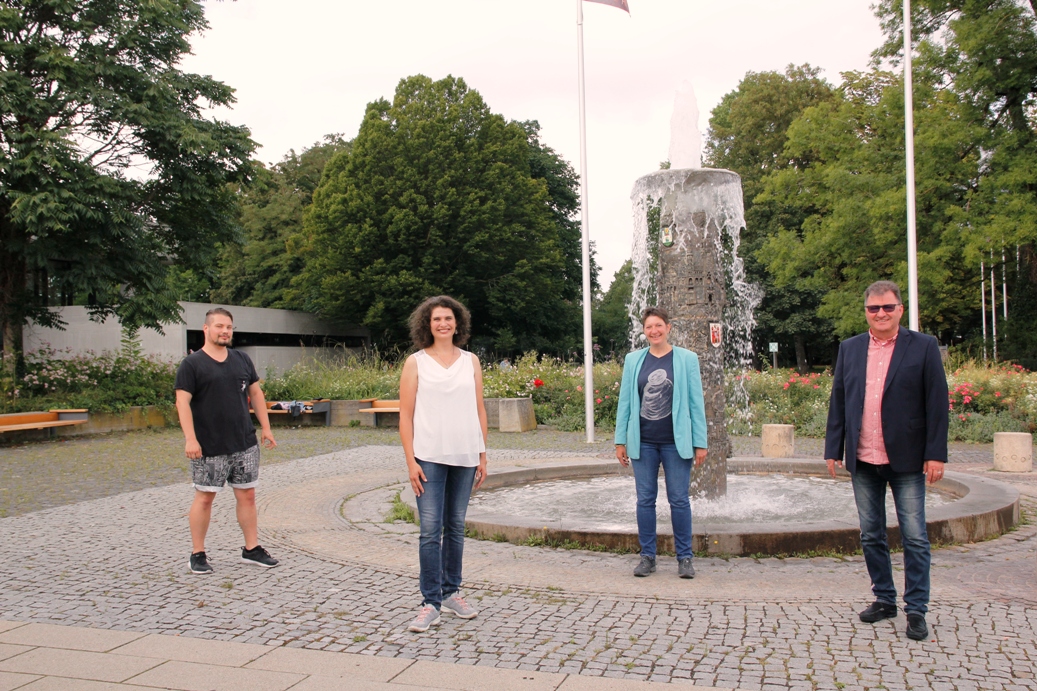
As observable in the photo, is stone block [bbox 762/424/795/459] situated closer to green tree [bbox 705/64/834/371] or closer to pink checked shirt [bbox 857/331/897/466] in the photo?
pink checked shirt [bbox 857/331/897/466]

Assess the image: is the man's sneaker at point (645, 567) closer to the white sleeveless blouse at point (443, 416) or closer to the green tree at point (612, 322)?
the white sleeveless blouse at point (443, 416)

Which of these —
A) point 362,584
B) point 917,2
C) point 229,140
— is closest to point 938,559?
point 362,584

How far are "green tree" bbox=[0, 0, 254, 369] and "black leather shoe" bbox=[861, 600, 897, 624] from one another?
18.1 metres

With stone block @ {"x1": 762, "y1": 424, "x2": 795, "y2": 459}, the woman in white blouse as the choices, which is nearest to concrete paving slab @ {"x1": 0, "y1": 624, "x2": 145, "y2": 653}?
the woman in white blouse

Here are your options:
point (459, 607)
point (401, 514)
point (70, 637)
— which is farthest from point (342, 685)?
point (401, 514)

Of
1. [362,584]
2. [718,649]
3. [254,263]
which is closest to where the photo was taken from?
[718,649]

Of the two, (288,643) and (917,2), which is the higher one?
(917,2)

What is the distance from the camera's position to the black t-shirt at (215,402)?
234 inches

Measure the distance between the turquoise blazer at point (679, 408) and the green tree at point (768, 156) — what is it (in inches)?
1383

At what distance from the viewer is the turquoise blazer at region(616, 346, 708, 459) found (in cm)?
565

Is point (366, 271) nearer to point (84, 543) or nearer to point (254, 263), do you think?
point (254, 263)

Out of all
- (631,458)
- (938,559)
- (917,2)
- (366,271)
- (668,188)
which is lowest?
(938,559)

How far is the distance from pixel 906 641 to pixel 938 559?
6.93 ft

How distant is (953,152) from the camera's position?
2573cm
